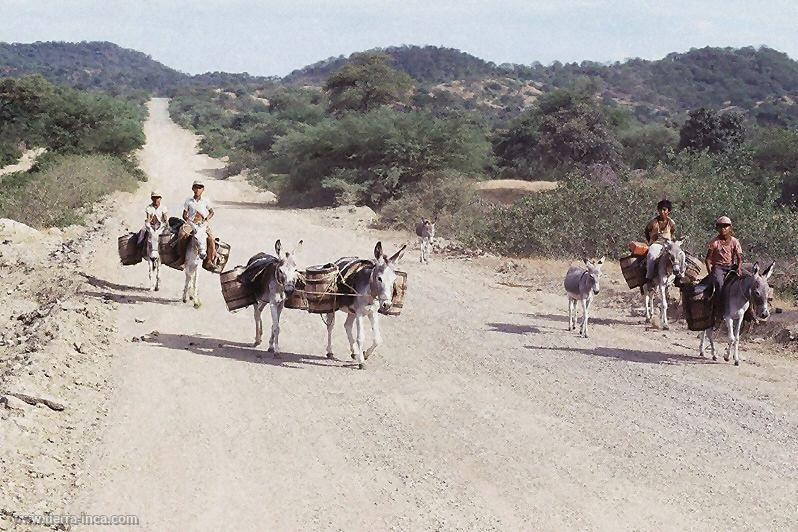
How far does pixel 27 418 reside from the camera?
31.7 feet

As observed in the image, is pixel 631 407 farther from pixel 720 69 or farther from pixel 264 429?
pixel 720 69

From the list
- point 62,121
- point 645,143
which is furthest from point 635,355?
point 645,143

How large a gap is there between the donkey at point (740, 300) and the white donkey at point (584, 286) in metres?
1.97

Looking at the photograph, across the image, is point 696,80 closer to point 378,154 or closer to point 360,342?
point 378,154

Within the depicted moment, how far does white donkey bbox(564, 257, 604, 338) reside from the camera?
15.1m

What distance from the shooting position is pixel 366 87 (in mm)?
56969

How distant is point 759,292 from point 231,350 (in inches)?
311

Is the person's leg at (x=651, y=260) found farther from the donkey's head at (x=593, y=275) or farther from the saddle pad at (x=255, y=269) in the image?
the saddle pad at (x=255, y=269)

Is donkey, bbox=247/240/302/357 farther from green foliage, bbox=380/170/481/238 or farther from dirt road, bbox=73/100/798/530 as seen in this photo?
green foliage, bbox=380/170/481/238

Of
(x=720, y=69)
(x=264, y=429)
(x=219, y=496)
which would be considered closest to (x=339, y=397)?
(x=264, y=429)

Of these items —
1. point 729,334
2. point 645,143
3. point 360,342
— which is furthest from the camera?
point 645,143

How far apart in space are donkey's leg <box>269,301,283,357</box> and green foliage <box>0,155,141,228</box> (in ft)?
54.3

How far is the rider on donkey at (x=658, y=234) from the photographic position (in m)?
16.3

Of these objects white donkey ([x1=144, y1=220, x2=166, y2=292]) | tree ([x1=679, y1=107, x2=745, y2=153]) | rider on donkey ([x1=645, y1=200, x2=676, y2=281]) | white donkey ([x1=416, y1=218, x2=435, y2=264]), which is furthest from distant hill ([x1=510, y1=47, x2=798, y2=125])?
Answer: white donkey ([x1=144, y1=220, x2=166, y2=292])
